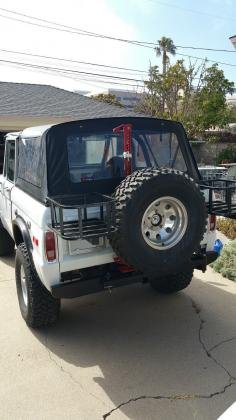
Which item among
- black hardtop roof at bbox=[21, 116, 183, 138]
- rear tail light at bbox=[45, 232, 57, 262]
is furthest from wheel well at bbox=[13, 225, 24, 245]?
rear tail light at bbox=[45, 232, 57, 262]

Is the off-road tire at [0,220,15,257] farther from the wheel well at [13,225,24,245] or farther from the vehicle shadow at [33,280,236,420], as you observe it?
the vehicle shadow at [33,280,236,420]

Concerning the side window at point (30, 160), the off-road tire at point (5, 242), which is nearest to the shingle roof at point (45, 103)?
the off-road tire at point (5, 242)

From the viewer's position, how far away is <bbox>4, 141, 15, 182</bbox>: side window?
4918 mm

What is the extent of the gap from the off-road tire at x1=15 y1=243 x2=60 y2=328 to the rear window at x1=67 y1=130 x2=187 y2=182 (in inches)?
35.9

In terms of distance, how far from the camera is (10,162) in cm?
509

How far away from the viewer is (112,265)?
3551mm

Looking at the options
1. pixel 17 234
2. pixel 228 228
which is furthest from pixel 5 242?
pixel 228 228

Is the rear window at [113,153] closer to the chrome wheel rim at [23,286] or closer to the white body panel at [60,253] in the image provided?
the white body panel at [60,253]

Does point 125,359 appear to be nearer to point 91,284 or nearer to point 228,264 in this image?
point 91,284

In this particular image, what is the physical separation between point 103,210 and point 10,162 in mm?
2273

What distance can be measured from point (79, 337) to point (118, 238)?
134 cm

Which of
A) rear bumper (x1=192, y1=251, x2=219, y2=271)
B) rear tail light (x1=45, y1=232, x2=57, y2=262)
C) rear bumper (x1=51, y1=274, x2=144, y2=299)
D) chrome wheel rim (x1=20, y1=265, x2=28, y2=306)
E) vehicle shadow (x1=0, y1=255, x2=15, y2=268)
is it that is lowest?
vehicle shadow (x1=0, y1=255, x2=15, y2=268)

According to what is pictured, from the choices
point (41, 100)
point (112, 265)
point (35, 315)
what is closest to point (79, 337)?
point (35, 315)

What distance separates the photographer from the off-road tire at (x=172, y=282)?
4.50 meters
